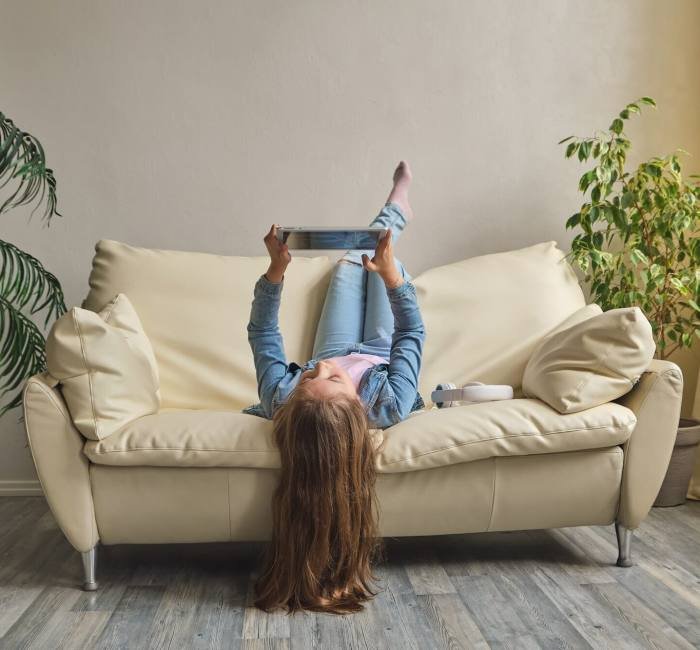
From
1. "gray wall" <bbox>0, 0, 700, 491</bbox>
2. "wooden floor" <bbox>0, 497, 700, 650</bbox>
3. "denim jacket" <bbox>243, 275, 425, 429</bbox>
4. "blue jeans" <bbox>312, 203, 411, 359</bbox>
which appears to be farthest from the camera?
"gray wall" <bbox>0, 0, 700, 491</bbox>

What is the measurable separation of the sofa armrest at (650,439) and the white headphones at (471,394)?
0.37 m

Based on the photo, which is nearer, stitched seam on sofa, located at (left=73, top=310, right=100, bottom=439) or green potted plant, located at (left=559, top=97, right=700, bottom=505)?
stitched seam on sofa, located at (left=73, top=310, right=100, bottom=439)

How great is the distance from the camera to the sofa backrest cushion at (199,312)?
2.76 m

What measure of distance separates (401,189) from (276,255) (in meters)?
0.88

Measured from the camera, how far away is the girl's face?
2068mm

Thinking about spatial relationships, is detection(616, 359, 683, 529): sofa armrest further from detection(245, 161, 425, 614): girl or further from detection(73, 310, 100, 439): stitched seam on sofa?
detection(73, 310, 100, 439): stitched seam on sofa

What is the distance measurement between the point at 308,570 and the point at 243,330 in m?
1.02

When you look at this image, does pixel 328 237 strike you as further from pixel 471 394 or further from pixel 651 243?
pixel 651 243

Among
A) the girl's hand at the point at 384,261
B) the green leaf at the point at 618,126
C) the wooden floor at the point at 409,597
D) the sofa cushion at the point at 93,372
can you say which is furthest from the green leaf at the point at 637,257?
the sofa cushion at the point at 93,372

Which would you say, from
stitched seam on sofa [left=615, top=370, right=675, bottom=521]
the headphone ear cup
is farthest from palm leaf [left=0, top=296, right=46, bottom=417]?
stitched seam on sofa [left=615, top=370, right=675, bottom=521]

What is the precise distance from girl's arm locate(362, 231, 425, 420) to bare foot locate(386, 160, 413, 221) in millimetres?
649

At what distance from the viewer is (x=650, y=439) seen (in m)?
2.29

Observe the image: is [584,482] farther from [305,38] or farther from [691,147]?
[305,38]

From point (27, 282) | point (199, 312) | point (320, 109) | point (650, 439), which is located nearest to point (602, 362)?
point (650, 439)
